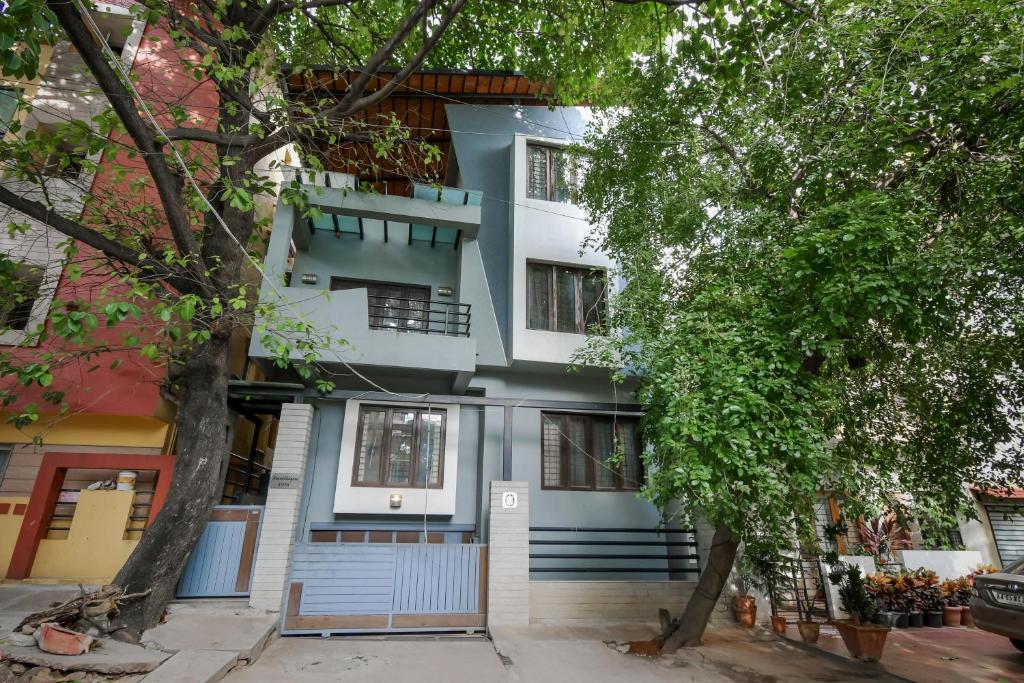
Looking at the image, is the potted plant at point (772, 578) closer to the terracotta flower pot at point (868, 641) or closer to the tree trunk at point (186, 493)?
the terracotta flower pot at point (868, 641)

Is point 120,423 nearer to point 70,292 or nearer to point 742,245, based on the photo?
point 70,292

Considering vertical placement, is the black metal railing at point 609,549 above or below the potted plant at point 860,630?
above

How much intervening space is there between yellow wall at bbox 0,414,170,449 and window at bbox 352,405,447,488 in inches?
117

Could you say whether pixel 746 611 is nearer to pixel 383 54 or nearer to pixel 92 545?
pixel 383 54

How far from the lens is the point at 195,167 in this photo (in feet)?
18.9

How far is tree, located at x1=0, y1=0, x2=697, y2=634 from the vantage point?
191 inches

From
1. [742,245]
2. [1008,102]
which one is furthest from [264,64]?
[1008,102]

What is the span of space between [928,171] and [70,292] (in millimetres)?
11351

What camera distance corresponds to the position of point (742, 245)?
603 cm

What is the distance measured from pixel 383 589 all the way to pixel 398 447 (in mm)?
2318

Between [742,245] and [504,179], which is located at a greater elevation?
[504,179]

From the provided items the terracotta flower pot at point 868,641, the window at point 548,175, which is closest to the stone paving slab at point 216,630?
the terracotta flower pot at point 868,641

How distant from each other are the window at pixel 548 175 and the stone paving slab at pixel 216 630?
8301 millimetres

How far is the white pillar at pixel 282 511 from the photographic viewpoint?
6.39 meters
